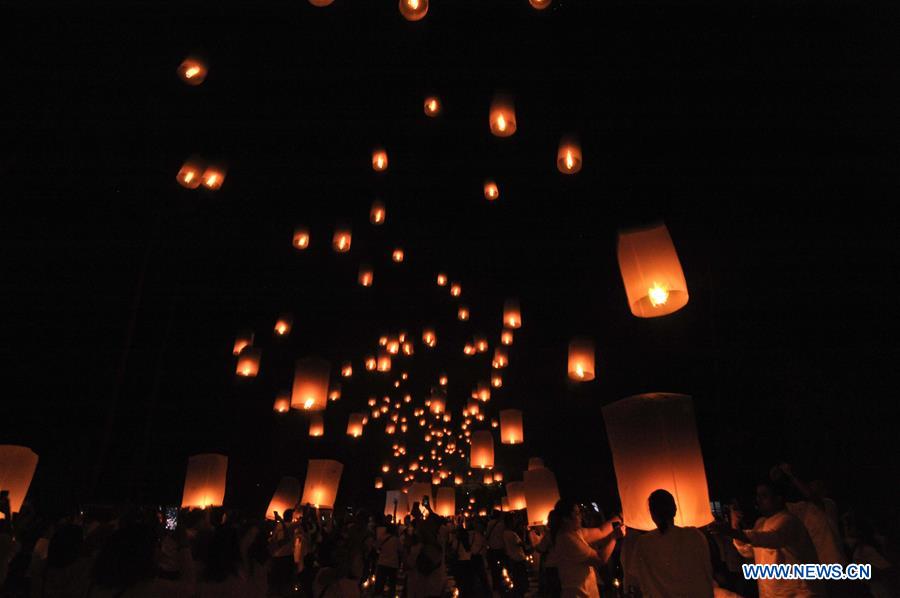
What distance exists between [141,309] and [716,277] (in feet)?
33.5

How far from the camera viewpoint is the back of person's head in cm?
228

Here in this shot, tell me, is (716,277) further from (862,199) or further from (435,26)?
(435,26)

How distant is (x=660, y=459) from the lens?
3342 millimetres

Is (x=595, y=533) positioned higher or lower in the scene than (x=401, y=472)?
lower

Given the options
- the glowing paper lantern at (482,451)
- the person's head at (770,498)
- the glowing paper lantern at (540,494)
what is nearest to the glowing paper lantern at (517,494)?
the glowing paper lantern at (482,451)

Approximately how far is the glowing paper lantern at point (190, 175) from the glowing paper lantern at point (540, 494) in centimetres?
549

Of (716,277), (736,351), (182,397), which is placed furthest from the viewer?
(182,397)

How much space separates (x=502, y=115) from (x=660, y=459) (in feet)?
10.9

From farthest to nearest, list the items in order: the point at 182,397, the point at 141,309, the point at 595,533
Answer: the point at 182,397, the point at 141,309, the point at 595,533

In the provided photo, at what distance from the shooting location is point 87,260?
876 cm

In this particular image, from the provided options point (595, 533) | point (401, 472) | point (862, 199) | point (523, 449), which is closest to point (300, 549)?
point (595, 533)

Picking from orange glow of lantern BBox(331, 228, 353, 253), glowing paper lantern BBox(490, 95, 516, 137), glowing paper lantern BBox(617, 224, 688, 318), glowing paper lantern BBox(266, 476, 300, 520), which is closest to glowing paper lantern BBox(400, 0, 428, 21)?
glowing paper lantern BBox(490, 95, 516, 137)

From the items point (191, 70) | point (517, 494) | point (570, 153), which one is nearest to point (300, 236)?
point (191, 70)

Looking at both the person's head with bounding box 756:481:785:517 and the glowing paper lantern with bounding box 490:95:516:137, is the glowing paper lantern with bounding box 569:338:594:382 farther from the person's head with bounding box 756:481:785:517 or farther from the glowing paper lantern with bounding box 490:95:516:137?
the person's head with bounding box 756:481:785:517
